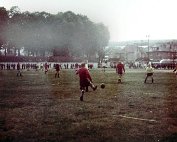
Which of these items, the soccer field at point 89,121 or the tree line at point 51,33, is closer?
the soccer field at point 89,121

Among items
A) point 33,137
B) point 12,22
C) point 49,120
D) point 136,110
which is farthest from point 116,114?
point 12,22

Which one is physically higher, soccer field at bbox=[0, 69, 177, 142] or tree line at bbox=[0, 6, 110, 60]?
tree line at bbox=[0, 6, 110, 60]

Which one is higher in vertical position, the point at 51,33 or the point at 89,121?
the point at 51,33

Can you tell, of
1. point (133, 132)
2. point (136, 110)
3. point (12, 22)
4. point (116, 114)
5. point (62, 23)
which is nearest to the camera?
point (133, 132)

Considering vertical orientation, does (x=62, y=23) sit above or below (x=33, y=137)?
above

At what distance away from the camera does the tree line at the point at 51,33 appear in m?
95.6

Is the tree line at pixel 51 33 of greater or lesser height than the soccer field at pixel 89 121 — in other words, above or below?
above

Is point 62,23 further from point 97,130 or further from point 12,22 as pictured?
point 97,130

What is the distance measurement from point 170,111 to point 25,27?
8806 centimetres

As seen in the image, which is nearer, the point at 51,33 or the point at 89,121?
the point at 89,121

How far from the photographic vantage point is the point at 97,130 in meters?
10.6

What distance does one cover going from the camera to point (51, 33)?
102 metres

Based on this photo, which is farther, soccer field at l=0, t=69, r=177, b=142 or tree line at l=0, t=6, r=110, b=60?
tree line at l=0, t=6, r=110, b=60

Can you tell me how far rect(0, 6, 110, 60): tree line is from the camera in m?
95.6
